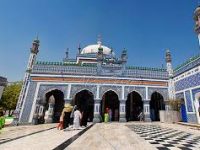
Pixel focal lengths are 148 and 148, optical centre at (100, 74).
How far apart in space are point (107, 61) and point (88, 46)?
4.70 meters

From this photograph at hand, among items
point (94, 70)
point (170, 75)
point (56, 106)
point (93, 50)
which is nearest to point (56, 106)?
point (56, 106)

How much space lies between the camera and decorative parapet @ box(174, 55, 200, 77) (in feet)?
33.3

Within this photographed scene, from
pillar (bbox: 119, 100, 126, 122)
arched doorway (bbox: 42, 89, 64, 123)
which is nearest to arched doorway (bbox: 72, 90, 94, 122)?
arched doorway (bbox: 42, 89, 64, 123)

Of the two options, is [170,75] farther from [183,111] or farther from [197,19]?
[197,19]

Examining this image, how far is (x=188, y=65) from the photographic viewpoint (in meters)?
11.0

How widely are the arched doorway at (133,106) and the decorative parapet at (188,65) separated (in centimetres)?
456

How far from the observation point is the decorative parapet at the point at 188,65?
33.3 ft

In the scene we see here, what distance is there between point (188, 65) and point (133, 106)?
22.5 ft

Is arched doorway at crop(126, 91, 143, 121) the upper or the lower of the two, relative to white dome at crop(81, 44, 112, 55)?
lower

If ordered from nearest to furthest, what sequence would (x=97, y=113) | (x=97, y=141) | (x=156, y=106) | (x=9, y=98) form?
(x=97, y=141)
(x=97, y=113)
(x=156, y=106)
(x=9, y=98)

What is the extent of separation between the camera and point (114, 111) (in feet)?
49.5

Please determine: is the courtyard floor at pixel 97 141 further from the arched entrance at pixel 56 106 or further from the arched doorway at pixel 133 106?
the arched doorway at pixel 133 106

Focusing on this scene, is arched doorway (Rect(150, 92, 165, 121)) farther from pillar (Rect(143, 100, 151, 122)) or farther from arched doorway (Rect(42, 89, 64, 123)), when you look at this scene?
arched doorway (Rect(42, 89, 64, 123))

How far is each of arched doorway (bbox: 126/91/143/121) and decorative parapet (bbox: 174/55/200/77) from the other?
4561mm
